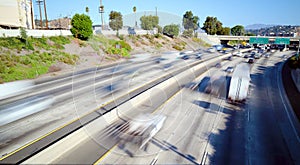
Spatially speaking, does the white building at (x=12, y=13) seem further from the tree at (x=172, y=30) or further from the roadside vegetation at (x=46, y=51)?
the tree at (x=172, y=30)

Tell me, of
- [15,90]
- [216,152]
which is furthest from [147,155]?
[15,90]

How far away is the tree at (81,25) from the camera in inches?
2190

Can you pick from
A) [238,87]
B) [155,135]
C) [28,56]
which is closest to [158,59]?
[155,135]

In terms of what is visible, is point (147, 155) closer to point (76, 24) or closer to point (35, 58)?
point (35, 58)

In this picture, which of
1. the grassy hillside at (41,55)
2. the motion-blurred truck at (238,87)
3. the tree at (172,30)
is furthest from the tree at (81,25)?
the motion-blurred truck at (238,87)

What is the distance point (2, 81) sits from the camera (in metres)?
28.1

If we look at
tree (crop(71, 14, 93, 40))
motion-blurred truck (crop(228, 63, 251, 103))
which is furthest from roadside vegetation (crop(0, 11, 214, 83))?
motion-blurred truck (crop(228, 63, 251, 103))

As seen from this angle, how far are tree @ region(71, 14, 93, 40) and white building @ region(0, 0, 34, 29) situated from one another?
79.0ft

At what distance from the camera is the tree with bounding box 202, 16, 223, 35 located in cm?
14450

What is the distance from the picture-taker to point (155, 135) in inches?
519

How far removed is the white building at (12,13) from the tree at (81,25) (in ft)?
79.0

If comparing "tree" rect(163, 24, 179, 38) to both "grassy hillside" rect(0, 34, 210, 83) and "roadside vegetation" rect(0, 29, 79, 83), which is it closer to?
"grassy hillside" rect(0, 34, 210, 83)

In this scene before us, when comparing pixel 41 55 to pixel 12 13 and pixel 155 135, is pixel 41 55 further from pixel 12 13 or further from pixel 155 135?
pixel 12 13

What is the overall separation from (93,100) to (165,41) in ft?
232
